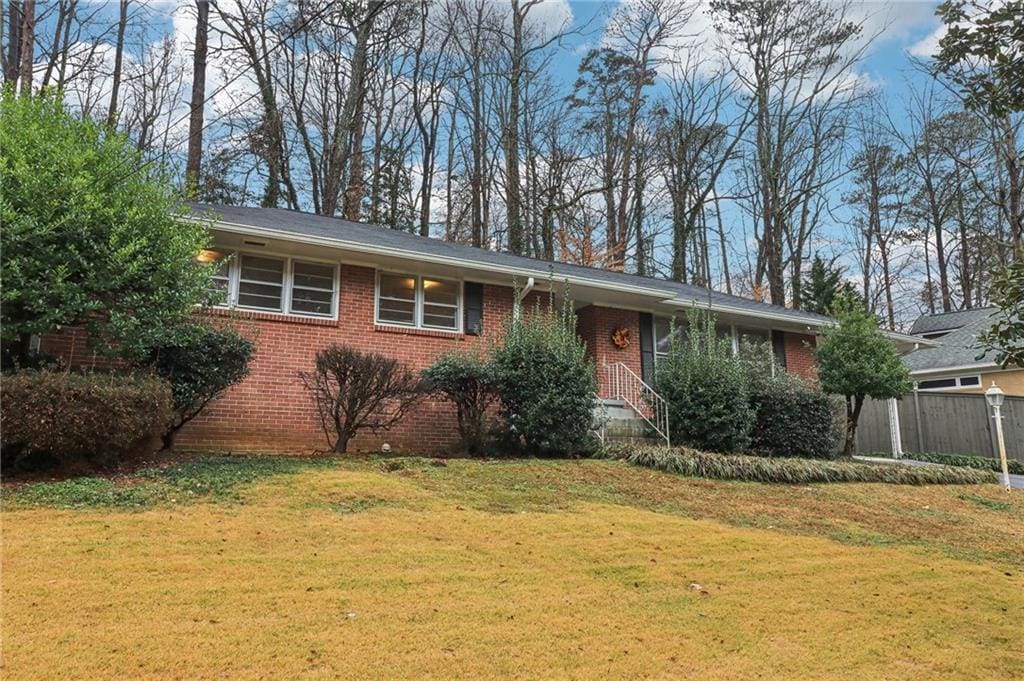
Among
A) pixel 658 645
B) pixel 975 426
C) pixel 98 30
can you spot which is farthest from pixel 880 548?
pixel 98 30

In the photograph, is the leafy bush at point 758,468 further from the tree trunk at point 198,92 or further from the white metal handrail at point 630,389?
the tree trunk at point 198,92

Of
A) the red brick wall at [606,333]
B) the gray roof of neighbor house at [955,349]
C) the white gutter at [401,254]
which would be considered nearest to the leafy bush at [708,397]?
the white gutter at [401,254]

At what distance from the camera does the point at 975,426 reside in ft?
52.9

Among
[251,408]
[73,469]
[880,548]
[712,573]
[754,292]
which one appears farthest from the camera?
[754,292]

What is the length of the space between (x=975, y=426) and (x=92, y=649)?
62.9ft

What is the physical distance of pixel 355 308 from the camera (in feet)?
33.7

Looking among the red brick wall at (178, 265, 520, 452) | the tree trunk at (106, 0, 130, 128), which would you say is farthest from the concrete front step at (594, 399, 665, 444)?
the tree trunk at (106, 0, 130, 128)

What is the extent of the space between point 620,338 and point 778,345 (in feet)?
14.6

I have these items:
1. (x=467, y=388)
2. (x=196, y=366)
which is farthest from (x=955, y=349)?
(x=196, y=366)

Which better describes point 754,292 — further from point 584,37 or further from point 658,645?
point 658,645

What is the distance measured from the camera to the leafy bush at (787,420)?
11141 millimetres

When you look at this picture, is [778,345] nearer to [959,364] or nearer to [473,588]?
[959,364]

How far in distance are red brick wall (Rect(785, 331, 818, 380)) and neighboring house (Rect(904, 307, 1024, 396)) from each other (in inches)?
137

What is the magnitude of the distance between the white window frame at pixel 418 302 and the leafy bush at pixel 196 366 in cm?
284
